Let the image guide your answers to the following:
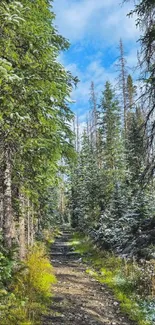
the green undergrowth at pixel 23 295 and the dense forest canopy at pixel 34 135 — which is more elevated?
the dense forest canopy at pixel 34 135

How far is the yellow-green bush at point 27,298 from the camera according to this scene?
582 centimetres

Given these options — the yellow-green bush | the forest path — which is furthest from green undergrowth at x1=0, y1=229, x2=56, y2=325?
the forest path

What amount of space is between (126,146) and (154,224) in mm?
17087

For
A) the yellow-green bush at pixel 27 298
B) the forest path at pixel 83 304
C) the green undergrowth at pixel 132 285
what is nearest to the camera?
the yellow-green bush at pixel 27 298

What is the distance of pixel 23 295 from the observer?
721 centimetres

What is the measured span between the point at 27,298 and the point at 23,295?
662mm

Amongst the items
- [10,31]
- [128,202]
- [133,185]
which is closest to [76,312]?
[10,31]

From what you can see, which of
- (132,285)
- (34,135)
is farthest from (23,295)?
(132,285)

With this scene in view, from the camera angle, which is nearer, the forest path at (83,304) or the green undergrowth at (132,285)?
the forest path at (83,304)

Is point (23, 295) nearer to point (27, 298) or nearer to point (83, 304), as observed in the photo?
point (27, 298)

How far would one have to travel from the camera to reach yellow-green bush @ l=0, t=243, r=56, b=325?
5820mm

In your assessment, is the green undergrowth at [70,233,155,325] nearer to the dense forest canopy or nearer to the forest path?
the forest path

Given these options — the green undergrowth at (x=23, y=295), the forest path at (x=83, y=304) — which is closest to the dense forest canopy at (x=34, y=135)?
the green undergrowth at (x=23, y=295)

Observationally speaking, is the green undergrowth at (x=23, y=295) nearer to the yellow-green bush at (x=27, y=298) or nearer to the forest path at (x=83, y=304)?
the yellow-green bush at (x=27, y=298)
